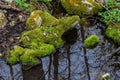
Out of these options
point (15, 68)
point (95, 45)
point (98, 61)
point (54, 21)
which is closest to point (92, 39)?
point (95, 45)

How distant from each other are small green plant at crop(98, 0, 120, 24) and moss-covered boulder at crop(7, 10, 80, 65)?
3.35 ft

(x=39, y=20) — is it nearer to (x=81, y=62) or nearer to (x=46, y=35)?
(x=46, y=35)

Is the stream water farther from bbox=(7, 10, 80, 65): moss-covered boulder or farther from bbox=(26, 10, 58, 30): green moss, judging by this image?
bbox=(26, 10, 58, 30): green moss

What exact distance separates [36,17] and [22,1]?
115cm

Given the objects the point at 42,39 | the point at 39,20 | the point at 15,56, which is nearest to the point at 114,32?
the point at 42,39

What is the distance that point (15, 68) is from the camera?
8414mm

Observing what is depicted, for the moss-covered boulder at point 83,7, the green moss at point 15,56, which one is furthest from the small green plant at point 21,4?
the green moss at point 15,56

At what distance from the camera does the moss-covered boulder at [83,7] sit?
10367 mm

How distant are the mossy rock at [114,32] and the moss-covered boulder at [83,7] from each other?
0.92 m

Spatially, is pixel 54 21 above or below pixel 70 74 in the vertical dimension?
above

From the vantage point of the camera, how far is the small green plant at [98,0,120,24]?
32.8 feet

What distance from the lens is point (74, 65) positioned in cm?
854

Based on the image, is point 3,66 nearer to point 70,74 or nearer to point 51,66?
point 51,66

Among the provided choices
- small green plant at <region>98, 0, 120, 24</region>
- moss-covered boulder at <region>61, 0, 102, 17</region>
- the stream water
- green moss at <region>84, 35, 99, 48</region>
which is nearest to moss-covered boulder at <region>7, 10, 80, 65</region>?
the stream water
